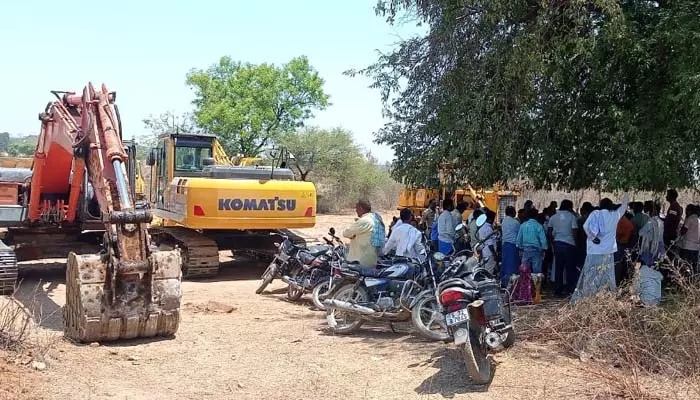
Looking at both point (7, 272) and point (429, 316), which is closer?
point (429, 316)

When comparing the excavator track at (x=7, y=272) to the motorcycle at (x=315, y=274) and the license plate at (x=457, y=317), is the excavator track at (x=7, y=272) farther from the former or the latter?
the license plate at (x=457, y=317)

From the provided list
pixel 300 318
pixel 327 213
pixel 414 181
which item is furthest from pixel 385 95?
pixel 327 213

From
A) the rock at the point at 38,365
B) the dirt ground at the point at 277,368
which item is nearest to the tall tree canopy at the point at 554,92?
the dirt ground at the point at 277,368

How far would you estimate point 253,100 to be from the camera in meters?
34.9

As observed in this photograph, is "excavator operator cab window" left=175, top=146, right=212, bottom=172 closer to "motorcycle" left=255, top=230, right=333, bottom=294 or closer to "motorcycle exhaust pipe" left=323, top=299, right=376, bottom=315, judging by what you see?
"motorcycle" left=255, top=230, right=333, bottom=294

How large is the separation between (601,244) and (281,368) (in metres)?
4.73

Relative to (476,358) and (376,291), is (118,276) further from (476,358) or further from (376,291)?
(476,358)

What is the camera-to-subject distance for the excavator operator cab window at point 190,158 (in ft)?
47.3

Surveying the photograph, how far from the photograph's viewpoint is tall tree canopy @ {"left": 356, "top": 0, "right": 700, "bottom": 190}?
8.23m

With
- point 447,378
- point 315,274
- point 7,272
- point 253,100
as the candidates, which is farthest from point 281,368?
point 253,100

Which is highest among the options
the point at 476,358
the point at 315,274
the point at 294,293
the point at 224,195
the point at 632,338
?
the point at 224,195

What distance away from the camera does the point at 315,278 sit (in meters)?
10.2

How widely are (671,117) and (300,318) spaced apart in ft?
17.4

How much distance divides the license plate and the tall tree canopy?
3534 mm
